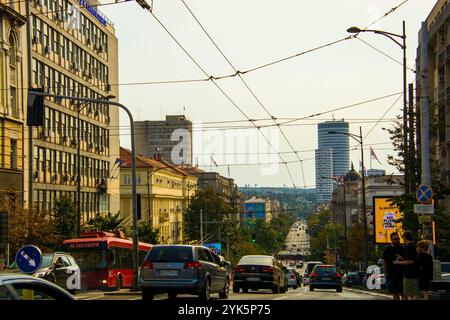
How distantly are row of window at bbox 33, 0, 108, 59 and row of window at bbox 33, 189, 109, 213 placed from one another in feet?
41.7

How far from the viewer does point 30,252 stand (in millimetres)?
19875

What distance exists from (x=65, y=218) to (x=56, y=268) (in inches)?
923

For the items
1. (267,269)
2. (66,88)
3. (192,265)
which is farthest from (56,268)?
(66,88)

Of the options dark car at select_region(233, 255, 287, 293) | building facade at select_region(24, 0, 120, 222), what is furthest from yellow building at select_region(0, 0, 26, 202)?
dark car at select_region(233, 255, 287, 293)

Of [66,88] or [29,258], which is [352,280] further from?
[29,258]

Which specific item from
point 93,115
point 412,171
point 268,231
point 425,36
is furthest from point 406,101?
point 268,231

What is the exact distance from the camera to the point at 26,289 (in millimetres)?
6465

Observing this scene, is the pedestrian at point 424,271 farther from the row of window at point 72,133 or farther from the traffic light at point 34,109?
the row of window at point 72,133

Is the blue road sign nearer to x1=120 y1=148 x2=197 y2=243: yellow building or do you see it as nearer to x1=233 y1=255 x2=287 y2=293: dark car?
x1=233 y1=255 x2=287 y2=293: dark car

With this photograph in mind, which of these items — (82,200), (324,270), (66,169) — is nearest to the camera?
(324,270)

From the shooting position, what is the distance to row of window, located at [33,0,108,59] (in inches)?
2236

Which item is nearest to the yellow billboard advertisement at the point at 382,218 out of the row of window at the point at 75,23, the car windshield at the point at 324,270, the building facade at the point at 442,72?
the building facade at the point at 442,72

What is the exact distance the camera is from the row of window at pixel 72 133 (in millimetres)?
57947

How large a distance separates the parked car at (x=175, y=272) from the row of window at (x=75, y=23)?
119ft
